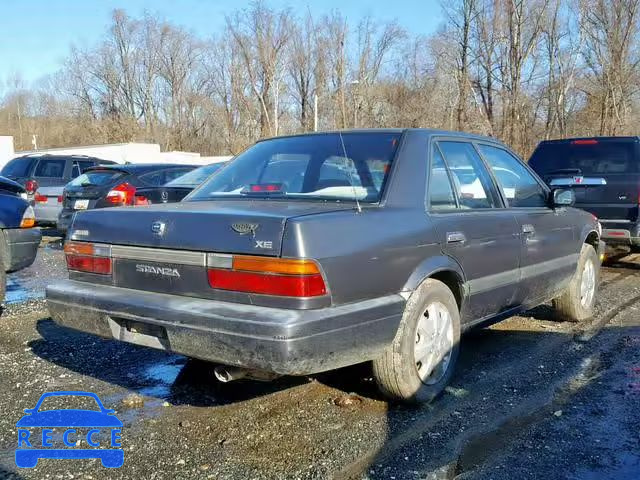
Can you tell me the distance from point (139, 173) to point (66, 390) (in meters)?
7.16

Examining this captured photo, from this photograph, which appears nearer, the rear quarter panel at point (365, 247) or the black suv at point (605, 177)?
the rear quarter panel at point (365, 247)

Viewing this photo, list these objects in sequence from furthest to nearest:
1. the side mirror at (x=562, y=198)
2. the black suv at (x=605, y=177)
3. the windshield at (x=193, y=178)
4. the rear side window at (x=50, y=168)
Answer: the rear side window at (x=50, y=168)
the windshield at (x=193, y=178)
the black suv at (x=605, y=177)
the side mirror at (x=562, y=198)

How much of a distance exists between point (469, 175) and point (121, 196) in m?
7.04

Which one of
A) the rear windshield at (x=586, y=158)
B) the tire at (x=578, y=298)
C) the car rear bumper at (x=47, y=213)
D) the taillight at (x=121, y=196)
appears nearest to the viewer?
the tire at (x=578, y=298)

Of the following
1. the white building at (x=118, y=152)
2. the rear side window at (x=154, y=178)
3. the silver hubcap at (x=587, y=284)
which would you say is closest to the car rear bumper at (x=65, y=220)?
the rear side window at (x=154, y=178)

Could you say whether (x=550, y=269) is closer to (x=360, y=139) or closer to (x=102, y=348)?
(x=360, y=139)

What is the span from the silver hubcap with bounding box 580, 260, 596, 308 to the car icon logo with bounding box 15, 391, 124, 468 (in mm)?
4317

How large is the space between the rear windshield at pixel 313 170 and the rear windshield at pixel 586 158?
5550mm

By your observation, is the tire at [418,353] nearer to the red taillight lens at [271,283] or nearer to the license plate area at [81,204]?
the red taillight lens at [271,283]

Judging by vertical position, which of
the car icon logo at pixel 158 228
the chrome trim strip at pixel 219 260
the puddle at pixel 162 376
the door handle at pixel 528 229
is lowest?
the puddle at pixel 162 376

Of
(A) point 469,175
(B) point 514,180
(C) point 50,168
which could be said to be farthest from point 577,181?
(C) point 50,168

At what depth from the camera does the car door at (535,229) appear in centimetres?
464

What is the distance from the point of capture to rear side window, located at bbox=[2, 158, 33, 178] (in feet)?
47.3

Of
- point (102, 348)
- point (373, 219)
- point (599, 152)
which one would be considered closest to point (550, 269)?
point (373, 219)
